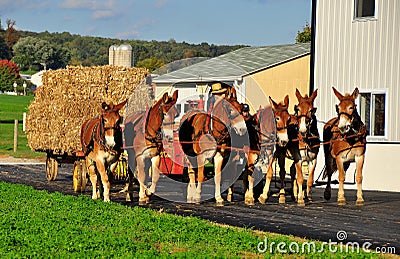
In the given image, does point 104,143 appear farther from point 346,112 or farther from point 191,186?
point 346,112

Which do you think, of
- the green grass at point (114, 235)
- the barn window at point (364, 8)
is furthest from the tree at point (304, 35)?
the green grass at point (114, 235)

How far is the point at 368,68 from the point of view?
24.0m

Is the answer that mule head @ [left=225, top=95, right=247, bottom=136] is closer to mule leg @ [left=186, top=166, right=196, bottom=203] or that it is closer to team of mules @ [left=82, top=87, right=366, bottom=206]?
team of mules @ [left=82, top=87, right=366, bottom=206]

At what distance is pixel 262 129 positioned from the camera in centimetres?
1792

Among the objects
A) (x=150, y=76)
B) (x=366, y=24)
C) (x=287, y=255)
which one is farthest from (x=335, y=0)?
(x=287, y=255)

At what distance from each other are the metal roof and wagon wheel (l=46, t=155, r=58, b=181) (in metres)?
4.50

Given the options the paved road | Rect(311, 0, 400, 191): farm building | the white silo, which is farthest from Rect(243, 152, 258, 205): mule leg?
the white silo

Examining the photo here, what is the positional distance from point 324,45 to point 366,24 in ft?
5.14

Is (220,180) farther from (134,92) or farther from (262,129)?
(134,92)

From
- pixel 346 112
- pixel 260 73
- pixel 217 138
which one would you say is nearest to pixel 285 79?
pixel 260 73

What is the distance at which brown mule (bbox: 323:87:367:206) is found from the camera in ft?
58.1

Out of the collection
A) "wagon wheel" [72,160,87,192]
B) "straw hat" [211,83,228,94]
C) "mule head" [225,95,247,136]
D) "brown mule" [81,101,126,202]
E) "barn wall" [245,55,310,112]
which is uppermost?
"barn wall" [245,55,310,112]

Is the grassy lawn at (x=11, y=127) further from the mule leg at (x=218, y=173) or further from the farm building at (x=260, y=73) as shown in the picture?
the mule leg at (x=218, y=173)

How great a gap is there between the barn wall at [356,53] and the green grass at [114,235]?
10940 mm
